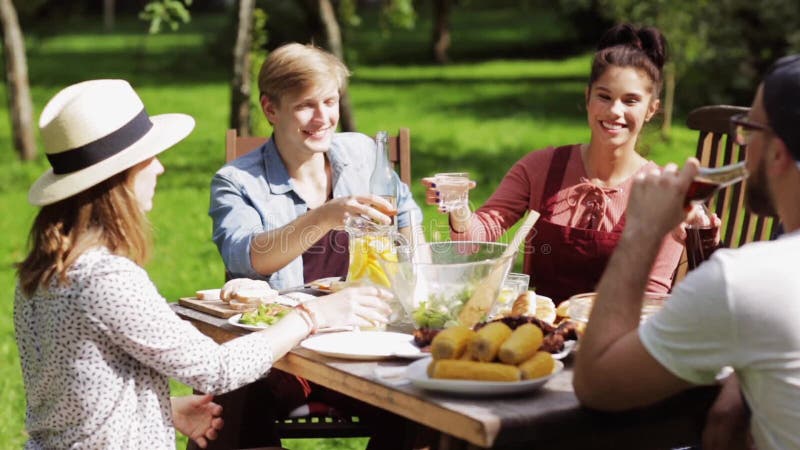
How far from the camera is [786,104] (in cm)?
222

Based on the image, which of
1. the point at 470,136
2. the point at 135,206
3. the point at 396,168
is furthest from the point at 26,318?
the point at 470,136

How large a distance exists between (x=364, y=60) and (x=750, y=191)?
2459cm

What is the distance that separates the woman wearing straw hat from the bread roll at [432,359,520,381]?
54 cm

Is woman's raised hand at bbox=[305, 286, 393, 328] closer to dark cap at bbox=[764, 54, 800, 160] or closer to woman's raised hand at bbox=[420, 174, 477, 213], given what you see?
woman's raised hand at bbox=[420, 174, 477, 213]

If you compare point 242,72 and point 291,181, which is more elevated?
point 291,181

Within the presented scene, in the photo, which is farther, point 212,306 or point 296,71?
point 296,71

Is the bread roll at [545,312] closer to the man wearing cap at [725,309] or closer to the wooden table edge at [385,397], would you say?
the wooden table edge at [385,397]

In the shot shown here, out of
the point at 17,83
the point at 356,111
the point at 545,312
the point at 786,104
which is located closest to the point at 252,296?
the point at 545,312

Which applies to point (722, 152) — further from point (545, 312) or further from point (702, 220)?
point (545, 312)

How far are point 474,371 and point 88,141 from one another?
41.0 inches

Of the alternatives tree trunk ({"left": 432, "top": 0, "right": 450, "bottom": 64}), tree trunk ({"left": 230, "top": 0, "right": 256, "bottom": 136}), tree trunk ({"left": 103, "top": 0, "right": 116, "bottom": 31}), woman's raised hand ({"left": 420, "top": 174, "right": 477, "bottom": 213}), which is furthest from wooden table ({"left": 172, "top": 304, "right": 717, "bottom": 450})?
tree trunk ({"left": 103, "top": 0, "right": 116, "bottom": 31})

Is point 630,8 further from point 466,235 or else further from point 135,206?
point 135,206

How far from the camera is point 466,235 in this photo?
3.75 metres

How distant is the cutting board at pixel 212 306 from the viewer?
318 cm
